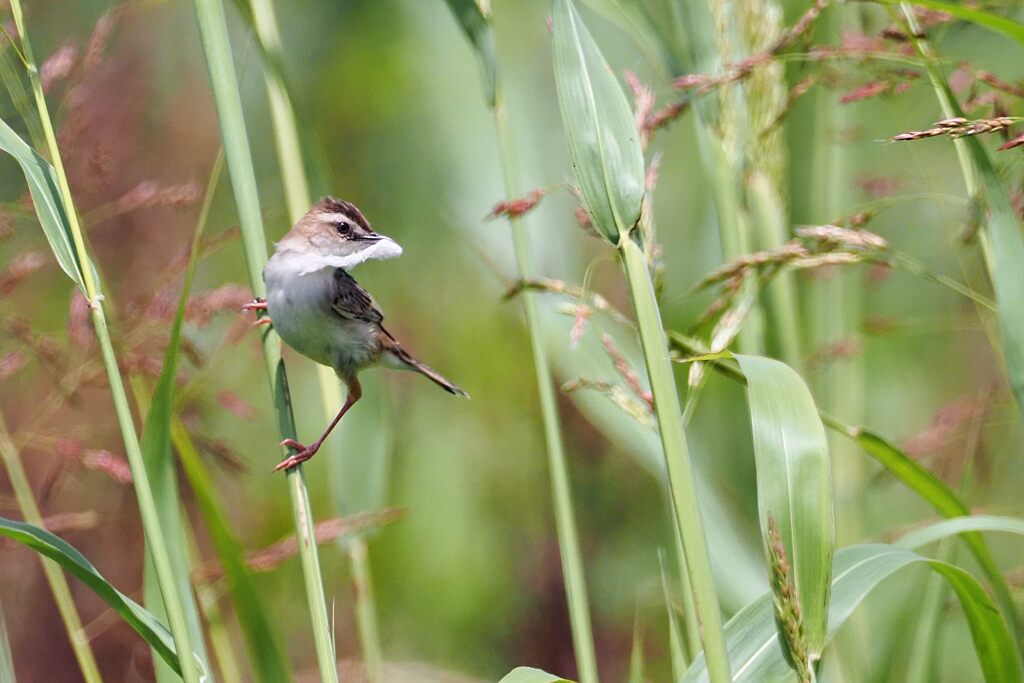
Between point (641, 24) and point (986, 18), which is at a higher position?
point (641, 24)

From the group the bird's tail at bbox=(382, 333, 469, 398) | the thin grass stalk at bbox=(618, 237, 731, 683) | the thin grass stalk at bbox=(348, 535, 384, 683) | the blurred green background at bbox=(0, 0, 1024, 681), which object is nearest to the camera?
the thin grass stalk at bbox=(618, 237, 731, 683)

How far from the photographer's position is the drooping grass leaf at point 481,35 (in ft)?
5.15

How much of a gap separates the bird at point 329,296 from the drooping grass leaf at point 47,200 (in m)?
0.29

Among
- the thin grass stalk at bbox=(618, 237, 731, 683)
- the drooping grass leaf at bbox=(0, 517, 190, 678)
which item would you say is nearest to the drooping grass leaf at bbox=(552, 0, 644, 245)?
the thin grass stalk at bbox=(618, 237, 731, 683)

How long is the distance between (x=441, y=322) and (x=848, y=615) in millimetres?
2636

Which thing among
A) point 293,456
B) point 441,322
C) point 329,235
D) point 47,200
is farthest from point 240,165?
point 441,322

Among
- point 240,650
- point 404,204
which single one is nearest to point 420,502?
point 240,650

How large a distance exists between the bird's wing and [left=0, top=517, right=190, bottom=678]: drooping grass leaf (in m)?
0.75

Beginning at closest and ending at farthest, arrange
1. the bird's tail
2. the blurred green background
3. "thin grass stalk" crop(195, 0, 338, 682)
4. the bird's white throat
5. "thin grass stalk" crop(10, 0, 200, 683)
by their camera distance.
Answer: "thin grass stalk" crop(10, 0, 200, 683) → "thin grass stalk" crop(195, 0, 338, 682) → the bird's white throat → the bird's tail → the blurred green background

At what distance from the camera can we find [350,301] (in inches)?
82.9

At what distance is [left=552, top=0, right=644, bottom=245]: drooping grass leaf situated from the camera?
1176 millimetres

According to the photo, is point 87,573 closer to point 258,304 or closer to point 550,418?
point 258,304

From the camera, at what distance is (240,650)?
144 inches

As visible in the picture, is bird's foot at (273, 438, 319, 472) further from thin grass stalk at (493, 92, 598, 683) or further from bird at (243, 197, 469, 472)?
thin grass stalk at (493, 92, 598, 683)
